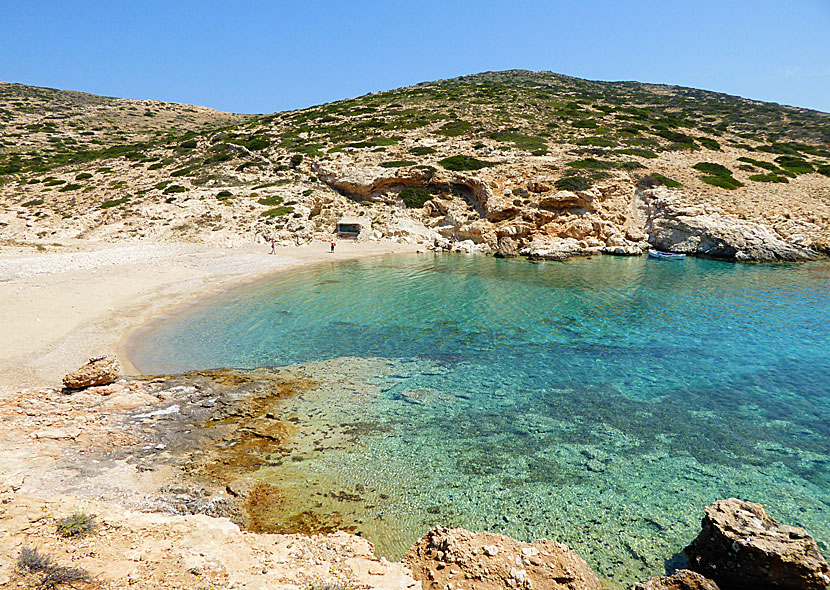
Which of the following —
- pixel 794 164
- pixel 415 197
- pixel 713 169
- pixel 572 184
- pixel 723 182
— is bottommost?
pixel 415 197

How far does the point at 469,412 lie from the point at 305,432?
12.9 feet

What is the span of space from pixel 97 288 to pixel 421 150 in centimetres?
3819

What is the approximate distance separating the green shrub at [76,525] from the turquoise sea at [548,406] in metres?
2.89

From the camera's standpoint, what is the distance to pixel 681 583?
5.05m

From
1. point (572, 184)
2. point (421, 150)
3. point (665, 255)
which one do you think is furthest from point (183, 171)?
point (665, 255)

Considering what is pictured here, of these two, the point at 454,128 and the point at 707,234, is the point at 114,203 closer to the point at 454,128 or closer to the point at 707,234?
the point at 454,128

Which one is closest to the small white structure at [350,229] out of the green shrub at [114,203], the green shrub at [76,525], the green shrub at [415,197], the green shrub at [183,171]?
the green shrub at [415,197]

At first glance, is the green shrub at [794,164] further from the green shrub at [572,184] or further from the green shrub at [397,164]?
the green shrub at [397,164]

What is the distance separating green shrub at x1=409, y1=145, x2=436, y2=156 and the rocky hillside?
2.39 feet

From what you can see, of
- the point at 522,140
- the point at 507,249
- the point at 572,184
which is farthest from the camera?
the point at 522,140

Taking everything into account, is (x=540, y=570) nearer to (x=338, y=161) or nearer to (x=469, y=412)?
(x=469, y=412)

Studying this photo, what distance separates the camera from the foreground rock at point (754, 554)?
491 centimetres

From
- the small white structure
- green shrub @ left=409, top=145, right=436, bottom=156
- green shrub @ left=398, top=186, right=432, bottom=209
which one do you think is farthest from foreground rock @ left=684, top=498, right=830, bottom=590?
green shrub @ left=409, top=145, right=436, bottom=156

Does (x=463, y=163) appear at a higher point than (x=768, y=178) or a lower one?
higher
